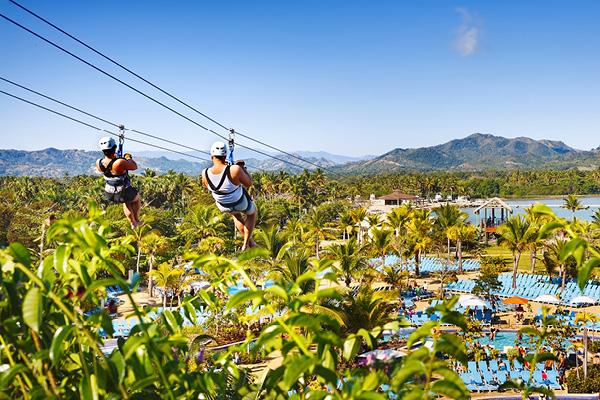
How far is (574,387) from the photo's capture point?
1530 cm

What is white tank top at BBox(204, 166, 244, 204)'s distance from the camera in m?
6.03

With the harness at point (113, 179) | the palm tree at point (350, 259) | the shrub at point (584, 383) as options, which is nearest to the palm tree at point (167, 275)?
the palm tree at point (350, 259)

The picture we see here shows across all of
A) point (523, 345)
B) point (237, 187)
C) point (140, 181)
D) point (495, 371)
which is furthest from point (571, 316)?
point (140, 181)

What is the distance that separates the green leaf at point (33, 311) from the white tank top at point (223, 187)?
4.72 meters

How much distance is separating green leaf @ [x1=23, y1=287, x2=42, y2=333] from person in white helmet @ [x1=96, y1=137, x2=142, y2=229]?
17.5ft

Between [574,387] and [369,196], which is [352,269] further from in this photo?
[369,196]

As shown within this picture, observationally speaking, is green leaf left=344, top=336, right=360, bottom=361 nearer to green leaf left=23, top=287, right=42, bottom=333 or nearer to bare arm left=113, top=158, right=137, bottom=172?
green leaf left=23, top=287, right=42, bottom=333

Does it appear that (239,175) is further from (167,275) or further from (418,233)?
(418,233)

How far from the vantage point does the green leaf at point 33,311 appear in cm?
125

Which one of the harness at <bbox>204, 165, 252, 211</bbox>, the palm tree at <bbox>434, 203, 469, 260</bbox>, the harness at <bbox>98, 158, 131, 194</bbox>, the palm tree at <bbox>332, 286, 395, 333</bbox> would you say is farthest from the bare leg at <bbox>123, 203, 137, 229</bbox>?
the palm tree at <bbox>434, 203, 469, 260</bbox>

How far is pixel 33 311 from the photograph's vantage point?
1.26 metres

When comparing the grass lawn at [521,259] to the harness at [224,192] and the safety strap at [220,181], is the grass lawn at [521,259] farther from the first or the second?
the safety strap at [220,181]

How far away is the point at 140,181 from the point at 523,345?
54.1 metres

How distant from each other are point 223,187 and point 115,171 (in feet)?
4.90
